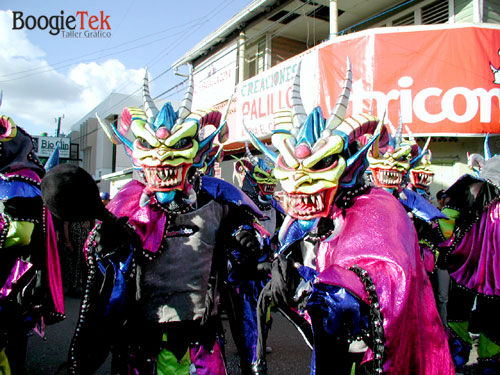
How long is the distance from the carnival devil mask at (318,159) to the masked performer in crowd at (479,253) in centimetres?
187

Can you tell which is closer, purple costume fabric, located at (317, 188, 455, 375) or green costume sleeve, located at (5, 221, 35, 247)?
purple costume fabric, located at (317, 188, 455, 375)

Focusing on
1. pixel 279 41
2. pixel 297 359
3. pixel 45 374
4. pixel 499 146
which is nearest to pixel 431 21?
pixel 499 146

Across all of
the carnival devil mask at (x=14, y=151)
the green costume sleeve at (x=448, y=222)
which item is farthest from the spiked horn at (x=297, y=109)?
the green costume sleeve at (x=448, y=222)

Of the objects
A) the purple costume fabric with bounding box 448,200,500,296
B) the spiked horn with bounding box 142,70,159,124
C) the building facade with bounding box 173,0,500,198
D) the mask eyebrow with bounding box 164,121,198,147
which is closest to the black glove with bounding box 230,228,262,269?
the mask eyebrow with bounding box 164,121,198,147

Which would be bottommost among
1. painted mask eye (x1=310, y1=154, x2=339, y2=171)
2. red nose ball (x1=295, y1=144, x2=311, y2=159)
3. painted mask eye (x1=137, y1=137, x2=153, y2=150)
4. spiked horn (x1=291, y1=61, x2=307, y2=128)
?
painted mask eye (x1=310, y1=154, x2=339, y2=171)

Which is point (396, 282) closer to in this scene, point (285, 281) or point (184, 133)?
point (285, 281)

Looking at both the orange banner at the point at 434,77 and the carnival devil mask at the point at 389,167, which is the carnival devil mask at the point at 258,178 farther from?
the carnival devil mask at the point at 389,167

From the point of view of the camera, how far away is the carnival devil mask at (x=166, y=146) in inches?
97.9

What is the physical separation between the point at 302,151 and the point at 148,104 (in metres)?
1.29

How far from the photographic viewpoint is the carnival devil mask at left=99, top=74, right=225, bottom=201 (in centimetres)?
249

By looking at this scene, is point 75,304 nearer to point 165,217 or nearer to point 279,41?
point 165,217

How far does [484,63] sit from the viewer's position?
7656mm

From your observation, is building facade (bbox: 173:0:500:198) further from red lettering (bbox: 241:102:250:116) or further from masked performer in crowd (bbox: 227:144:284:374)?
masked performer in crowd (bbox: 227:144:284:374)

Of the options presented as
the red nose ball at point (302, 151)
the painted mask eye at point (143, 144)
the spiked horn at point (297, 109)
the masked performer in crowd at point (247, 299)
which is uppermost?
the spiked horn at point (297, 109)
